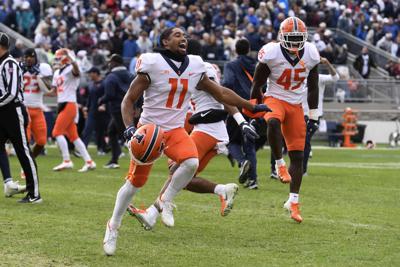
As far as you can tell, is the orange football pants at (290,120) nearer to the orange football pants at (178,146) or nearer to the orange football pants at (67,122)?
the orange football pants at (178,146)

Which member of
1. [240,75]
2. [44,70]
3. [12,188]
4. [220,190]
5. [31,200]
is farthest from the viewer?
[44,70]

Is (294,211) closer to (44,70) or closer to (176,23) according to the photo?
(44,70)

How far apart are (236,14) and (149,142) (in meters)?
23.8

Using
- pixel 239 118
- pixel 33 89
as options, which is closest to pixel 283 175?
pixel 239 118

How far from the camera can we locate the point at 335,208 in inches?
411

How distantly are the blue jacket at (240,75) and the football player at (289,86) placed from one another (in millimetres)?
3606

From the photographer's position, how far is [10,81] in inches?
406

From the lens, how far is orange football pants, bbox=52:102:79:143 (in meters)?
15.2

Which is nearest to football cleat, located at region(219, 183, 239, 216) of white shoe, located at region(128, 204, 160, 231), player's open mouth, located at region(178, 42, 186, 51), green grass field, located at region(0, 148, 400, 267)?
green grass field, located at region(0, 148, 400, 267)

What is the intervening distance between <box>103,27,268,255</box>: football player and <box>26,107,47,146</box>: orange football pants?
617 centimetres

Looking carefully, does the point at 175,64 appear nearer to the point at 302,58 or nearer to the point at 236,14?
the point at 302,58

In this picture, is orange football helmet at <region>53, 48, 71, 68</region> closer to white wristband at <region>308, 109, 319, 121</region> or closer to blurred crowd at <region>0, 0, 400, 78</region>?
white wristband at <region>308, 109, 319, 121</region>

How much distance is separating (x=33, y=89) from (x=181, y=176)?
7234 millimetres

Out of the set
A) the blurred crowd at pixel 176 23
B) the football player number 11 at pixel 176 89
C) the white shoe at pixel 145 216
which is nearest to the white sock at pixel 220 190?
the white shoe at pixel 145 216
